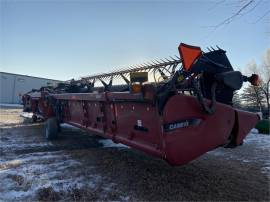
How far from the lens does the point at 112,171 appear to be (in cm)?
400

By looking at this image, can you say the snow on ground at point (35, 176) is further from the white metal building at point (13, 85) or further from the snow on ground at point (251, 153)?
the white metal building at point (13, 85)

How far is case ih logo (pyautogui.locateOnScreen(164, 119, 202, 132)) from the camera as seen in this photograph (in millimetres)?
2916

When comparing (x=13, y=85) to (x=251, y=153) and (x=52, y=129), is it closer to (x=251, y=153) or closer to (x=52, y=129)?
(x=52, y=129)

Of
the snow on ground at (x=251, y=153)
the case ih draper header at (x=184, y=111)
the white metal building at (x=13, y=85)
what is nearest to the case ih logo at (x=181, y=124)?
the case ih draper header at (x=184, y=111)

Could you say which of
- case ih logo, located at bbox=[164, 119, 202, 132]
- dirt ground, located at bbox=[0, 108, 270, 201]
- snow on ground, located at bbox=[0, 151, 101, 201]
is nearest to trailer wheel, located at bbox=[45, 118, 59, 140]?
dirt ground, located at bbox=[0, 108, 270, 201]

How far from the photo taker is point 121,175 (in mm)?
3805

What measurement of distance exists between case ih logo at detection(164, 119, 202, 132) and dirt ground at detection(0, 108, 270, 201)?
32.6 inches

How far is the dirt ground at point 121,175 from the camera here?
310cm

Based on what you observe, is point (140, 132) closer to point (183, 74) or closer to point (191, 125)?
point (191, 125)

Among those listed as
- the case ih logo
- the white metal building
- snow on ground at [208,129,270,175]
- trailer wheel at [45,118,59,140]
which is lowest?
snow on ground at [208,129,270,175]

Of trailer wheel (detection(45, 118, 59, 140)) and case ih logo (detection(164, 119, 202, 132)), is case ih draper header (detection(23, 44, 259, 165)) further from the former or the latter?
trailer wheel (detection(45, 118, 59, 140))

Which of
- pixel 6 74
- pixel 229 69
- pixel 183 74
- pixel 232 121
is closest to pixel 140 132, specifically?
pixel 183 74

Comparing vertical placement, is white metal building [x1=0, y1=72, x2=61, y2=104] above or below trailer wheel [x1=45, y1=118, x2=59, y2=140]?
above

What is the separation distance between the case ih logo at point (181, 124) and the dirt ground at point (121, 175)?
0.83m
